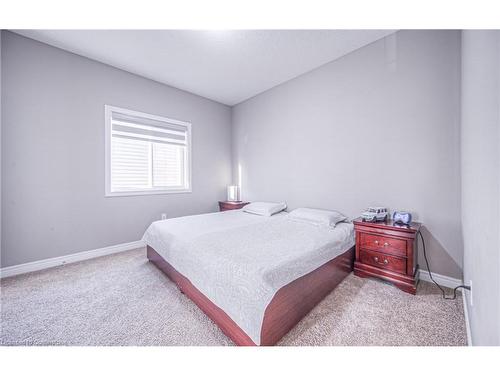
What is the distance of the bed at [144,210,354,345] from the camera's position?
3.78 feet

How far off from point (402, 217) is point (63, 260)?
399 centimetres

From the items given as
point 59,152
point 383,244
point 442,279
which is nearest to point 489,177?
point 383,244

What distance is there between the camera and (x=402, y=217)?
194 centimetres

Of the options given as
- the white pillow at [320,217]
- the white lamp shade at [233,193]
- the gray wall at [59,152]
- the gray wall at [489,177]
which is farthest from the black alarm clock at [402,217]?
the gray wall at [59,152]

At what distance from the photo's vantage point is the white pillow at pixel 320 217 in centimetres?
226

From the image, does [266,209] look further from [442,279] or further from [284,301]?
[442,279]

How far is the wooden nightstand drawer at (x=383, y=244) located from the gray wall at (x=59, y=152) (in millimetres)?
3101

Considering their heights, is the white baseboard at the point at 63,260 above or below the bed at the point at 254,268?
below

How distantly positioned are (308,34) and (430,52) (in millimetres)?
→ 1226

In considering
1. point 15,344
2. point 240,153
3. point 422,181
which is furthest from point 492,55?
point 240,153

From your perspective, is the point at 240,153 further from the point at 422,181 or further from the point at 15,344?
the point at 15,344

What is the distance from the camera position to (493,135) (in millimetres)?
742

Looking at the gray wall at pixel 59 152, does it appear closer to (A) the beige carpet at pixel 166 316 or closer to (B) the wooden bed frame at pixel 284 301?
(A) the beige carpet at pixel 166 316

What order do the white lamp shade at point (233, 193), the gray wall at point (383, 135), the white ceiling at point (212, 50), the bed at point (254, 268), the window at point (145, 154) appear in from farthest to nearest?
the white lamp shade at point (233, 193)
the window at point (145, 154)
the white ceiling at point (212, 50)
the gray wall at point (383, 135)
the bed at point (254, 268)
